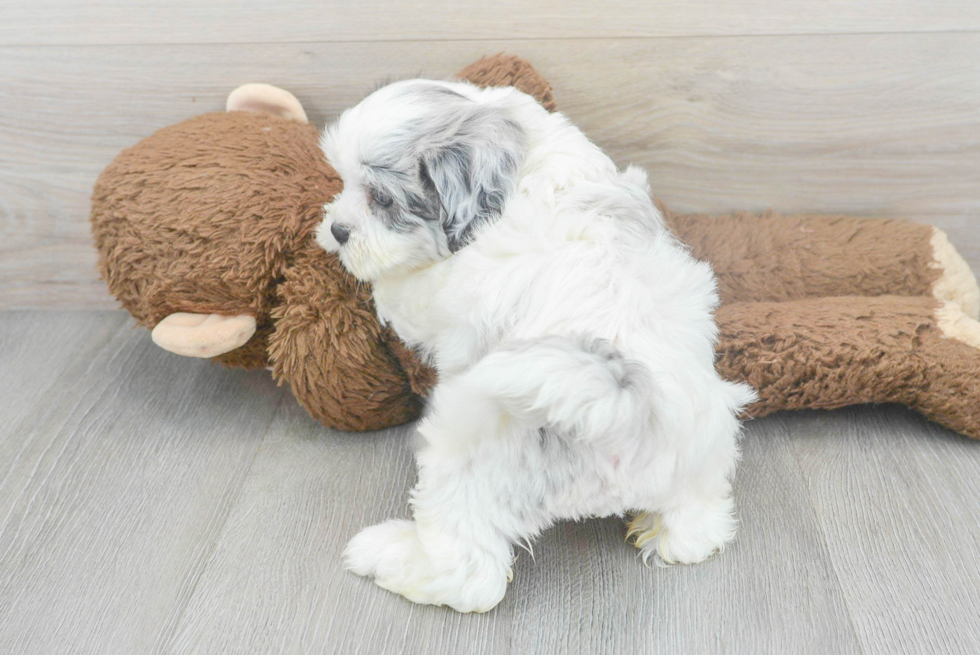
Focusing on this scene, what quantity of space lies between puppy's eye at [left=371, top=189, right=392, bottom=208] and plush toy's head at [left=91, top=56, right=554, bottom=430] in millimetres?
236

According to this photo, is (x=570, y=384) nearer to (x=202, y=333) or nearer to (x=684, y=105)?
(x=202, y=333)

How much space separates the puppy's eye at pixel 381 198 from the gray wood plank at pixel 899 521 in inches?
39.9

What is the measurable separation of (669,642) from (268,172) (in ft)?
3.86

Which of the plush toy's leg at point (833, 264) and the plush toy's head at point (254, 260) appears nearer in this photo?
the plush toy's head at point (254, 260)

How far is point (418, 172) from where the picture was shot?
1292 mm

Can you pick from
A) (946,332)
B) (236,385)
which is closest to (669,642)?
(946,332)

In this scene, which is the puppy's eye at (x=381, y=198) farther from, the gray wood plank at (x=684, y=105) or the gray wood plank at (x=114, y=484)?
the gray wood plank at (x=114, y=484)

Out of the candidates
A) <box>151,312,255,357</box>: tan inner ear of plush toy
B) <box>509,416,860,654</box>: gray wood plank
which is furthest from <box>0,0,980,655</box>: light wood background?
<box>151,312,255,357</box>: tan inner ear of plush toy

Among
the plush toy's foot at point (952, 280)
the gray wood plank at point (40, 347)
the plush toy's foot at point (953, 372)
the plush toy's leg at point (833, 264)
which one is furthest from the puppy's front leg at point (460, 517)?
the plush toy's foot at point (952, 280)

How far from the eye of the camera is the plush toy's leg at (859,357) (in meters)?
1.53

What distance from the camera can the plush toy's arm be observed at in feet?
4.99

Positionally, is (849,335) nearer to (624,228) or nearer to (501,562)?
(624,228)

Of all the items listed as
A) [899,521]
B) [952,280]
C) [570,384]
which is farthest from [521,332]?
[952,280]

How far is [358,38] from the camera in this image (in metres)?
1.72
